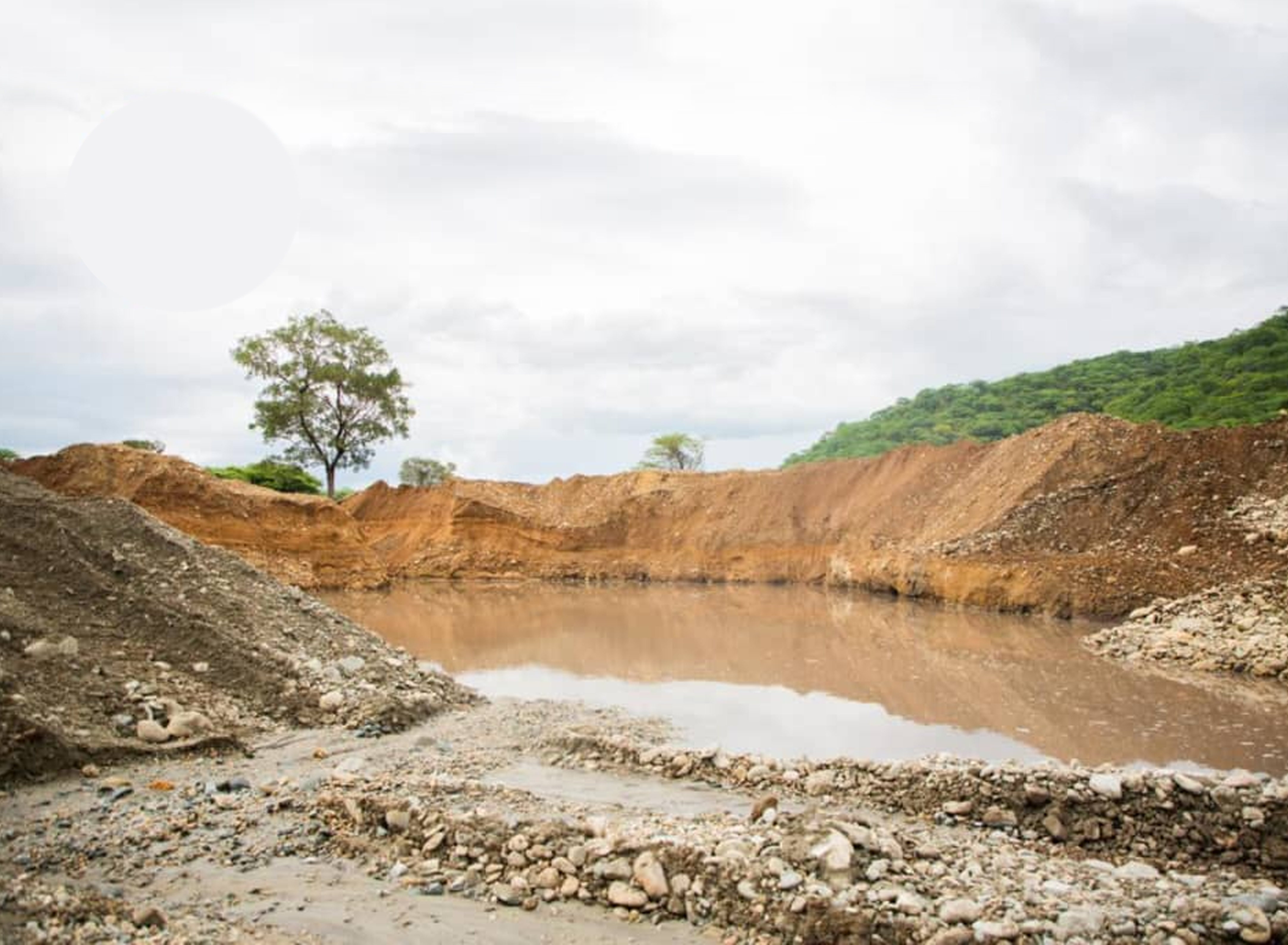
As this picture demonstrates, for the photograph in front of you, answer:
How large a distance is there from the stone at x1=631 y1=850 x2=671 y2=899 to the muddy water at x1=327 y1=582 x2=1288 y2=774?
307 cm

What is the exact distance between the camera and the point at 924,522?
2284cm

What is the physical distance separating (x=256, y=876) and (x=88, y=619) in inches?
193

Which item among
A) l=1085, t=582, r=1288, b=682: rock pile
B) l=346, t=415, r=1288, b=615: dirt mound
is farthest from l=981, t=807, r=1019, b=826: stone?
l=346, t=415, r=1288, b=615: dirt mound

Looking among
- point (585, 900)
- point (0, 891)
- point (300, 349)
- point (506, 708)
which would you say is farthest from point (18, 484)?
point (300, 349)

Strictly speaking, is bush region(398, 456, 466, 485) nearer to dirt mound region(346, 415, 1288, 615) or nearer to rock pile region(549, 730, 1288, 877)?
dirt mound region(346, 415, 1288, 615)

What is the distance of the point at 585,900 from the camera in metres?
4.37

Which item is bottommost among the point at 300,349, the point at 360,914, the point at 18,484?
the point at 360,914

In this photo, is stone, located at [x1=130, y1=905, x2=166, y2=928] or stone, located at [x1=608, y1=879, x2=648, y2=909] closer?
stone, located at [x1=130, y1=905, x2=166, y2=928]

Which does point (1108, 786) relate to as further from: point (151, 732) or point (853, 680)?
point (151, 732)

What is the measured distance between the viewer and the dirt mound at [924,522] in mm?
16750

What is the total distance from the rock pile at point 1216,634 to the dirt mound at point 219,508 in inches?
741

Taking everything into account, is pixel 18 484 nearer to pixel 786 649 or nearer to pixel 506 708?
pixel 506 708

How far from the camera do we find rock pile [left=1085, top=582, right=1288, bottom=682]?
11.0 metres

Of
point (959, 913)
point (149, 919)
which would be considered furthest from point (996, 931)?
point (149, 919)
